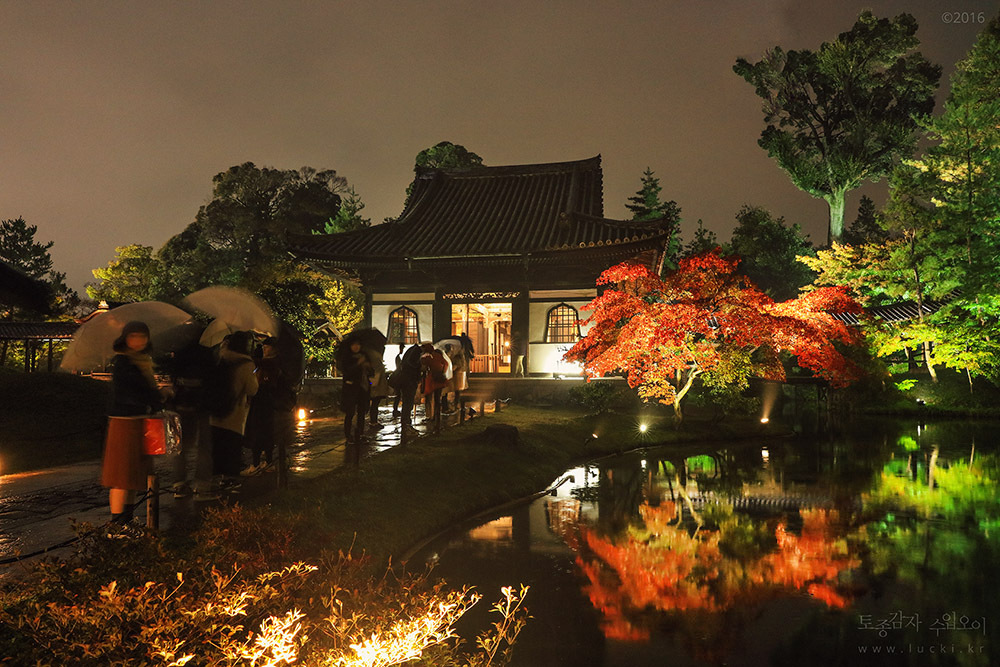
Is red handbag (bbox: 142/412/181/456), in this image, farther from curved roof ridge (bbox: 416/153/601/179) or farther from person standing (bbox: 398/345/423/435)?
curved roof ridge (bbox: 416/153/601/179)

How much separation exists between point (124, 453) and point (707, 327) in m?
13.0

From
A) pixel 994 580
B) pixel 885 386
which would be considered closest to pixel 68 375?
pixel 994 580

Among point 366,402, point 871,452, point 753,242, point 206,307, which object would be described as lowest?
point 871,452

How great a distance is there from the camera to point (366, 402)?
10.9m

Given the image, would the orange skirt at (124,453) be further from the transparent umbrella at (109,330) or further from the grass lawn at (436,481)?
the transparent umbrella at (109,330)

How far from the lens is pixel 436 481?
9.41 metres

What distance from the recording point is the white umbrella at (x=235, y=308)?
26.5 feet

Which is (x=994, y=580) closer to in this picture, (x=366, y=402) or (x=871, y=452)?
(x=366, y=402)

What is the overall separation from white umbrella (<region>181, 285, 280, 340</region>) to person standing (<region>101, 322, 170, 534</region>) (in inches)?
84.9

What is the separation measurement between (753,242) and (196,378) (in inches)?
1748

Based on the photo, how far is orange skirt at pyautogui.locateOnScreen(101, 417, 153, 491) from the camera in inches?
221

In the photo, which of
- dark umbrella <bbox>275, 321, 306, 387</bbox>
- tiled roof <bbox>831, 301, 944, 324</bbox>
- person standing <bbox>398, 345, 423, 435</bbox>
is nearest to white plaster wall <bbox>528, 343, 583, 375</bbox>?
person standing <bbox>398, 345, 423, 435</bbox>

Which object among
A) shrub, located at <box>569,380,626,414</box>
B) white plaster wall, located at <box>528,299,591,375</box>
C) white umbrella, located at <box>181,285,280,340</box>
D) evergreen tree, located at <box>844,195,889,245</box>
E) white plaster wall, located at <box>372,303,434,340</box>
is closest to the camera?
white umbrella, located at <box>181,285,280,340</box>

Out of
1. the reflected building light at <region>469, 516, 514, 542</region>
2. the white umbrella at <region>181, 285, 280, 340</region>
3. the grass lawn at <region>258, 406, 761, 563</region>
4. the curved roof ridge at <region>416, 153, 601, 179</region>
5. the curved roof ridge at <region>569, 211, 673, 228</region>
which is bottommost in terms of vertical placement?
the reflected building light at <region>469, 516, 514, 542</region>
